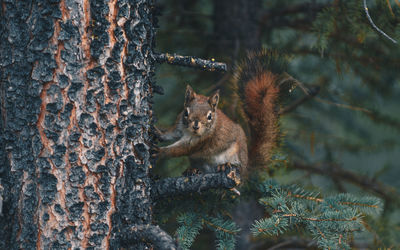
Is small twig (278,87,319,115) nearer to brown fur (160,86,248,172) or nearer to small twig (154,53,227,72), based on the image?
brown fur (160,86,248,172)

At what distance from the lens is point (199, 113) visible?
2.15 meters

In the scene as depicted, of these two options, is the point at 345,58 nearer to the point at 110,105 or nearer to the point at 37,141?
the point at 110,105

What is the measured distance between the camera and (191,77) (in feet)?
9.59

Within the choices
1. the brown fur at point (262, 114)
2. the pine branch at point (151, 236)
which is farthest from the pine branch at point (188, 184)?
the brown fur at point (262, 114)

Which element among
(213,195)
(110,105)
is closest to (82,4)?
(110,105)

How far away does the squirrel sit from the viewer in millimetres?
1962

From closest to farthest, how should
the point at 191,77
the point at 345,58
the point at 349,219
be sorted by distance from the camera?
the point at 349,219, the point at 345,58, the point at 191,77

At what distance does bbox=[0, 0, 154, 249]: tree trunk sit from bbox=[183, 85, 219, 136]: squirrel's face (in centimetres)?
72

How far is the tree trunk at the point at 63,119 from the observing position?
4.35 ft

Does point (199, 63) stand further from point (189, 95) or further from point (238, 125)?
point (238, 125)

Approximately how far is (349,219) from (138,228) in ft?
2.73

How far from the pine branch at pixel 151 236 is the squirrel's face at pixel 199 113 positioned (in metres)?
0.78

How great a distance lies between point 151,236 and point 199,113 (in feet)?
3.05

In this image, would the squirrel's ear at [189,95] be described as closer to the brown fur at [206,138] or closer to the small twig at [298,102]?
the brown fur at [206,138]
